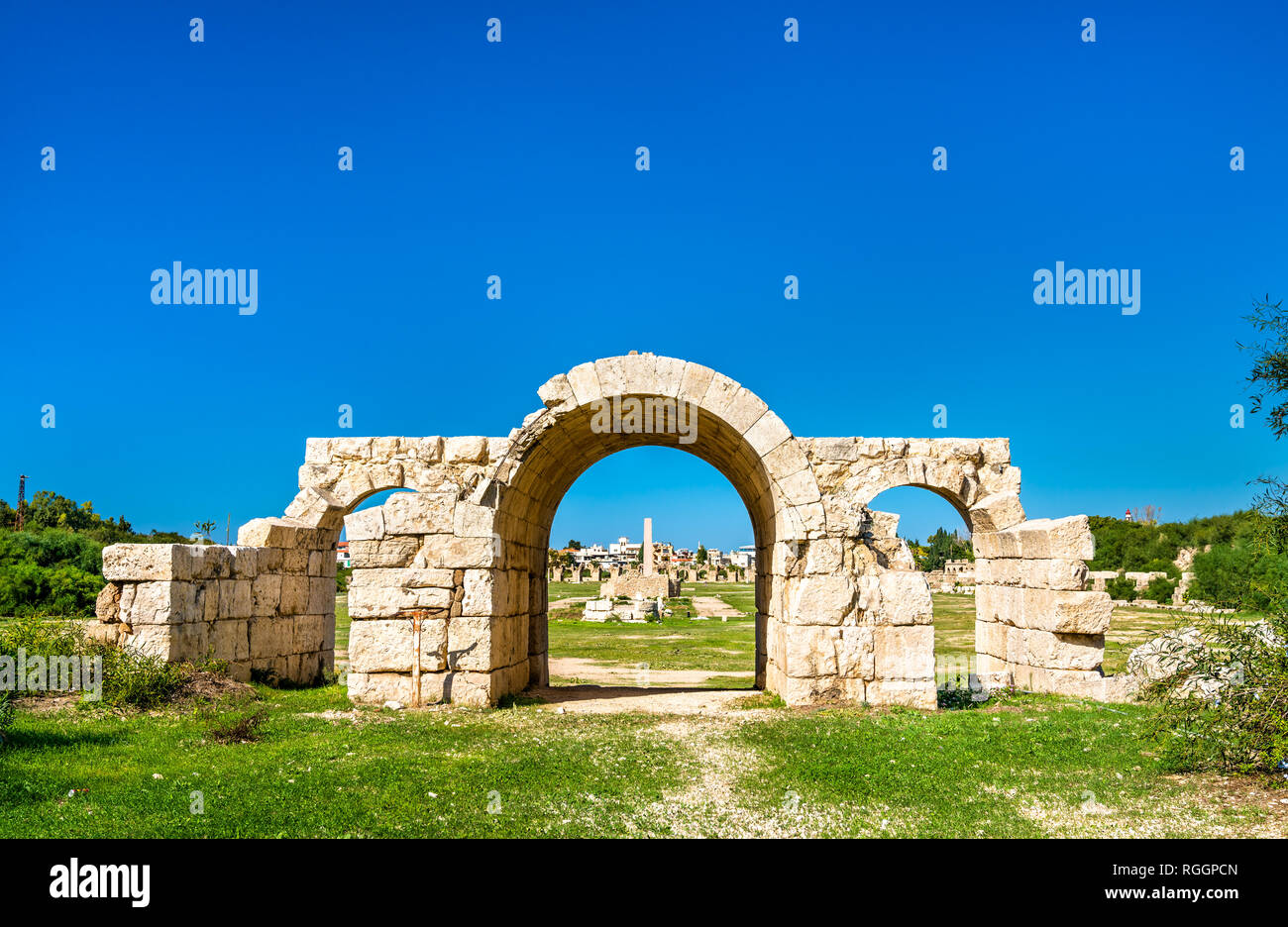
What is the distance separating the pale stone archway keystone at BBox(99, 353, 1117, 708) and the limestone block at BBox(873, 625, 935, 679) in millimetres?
21

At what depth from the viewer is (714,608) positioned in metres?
37.6

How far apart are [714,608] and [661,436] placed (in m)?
27.2

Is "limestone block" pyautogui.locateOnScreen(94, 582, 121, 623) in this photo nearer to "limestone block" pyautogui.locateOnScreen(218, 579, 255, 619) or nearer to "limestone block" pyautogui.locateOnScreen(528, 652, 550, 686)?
"limestone block" pyautogui.locateOnScreen(218, 579, 255, 619)

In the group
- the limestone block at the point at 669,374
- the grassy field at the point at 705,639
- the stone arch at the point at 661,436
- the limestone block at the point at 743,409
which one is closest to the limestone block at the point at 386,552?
the stone arch at the point at 661,436

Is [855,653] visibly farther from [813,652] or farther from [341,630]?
[341,630]

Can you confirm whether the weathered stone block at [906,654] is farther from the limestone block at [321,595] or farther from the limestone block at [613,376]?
the limestone block at [321,595]

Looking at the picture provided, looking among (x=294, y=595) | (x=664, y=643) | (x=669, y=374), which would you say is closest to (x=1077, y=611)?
(x=669, y=374)

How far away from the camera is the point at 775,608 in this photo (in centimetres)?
1014

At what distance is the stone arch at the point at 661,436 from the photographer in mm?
9367

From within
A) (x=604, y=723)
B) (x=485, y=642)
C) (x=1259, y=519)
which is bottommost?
(x=604, y=723)

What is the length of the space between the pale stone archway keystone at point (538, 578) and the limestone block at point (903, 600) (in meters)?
0.02
